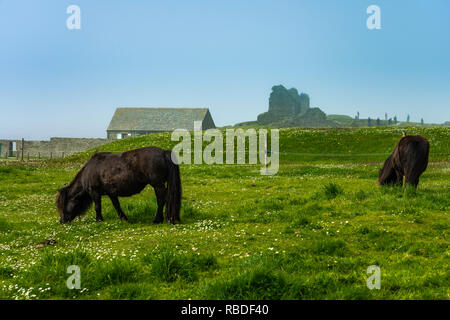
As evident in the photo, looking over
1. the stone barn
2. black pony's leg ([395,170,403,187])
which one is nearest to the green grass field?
black pony's leg ([395,170,403,187])

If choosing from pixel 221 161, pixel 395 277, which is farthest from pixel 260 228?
pixel 221 161

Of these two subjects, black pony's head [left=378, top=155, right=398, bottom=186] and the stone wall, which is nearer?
black pony's head [left=378, top=155, right=398, bottom=186]

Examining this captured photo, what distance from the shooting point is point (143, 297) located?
219 inches

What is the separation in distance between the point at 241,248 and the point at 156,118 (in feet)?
272

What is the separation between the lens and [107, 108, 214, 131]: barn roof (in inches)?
3383

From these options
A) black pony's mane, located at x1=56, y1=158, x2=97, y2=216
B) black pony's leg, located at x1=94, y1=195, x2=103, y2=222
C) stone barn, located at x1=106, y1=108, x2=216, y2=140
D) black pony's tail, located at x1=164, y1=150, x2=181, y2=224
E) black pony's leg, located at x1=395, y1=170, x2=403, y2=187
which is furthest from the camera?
stone barn, located at x1=106, y1=108, x2=216, y2=140

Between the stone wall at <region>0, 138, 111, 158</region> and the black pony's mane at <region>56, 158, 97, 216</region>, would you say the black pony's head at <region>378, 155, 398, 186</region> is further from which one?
the stone wall at <region>0, 138, 111, 158</region>

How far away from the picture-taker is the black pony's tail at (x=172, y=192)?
11508 millimetres

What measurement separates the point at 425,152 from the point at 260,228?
28.1 ft

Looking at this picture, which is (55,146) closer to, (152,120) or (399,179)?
(152,120)

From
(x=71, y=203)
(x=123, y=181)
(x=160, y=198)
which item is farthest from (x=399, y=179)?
(x=71, y=203)

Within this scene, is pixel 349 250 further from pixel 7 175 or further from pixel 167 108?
pixel 167 108

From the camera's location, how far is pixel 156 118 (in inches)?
3479

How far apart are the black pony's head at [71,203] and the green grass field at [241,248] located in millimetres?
357
